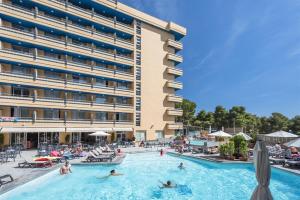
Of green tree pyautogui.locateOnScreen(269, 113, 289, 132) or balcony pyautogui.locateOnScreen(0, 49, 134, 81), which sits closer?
balcony pyautogui.locateOnScreen(0, 49, 134, 81)

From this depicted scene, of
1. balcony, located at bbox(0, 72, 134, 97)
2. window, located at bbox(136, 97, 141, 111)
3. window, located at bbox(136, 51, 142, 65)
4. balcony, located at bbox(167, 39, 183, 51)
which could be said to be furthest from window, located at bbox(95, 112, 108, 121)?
balcony, located at bbox(167, 39, 183, 51)

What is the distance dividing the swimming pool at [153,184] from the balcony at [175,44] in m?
35.3

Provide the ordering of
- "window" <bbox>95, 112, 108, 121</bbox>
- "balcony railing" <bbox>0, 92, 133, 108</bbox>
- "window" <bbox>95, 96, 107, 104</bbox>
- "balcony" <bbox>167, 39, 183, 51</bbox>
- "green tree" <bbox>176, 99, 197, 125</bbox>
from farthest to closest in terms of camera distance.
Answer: "green tree" <bbox>176, 99, 197, 125</bbox>, "balcony" <bbox>167, 39, 183, 51</bbox>, "window" <bbox>95, 96, 107, 104</bbox>, "window" <bbox>95, 112, 108, 121</bbox>, "balcony railing" <bbox>0, 92, 133, 108</bbox>

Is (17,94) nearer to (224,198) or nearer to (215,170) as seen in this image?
(215,170)

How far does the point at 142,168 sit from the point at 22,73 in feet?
75.2

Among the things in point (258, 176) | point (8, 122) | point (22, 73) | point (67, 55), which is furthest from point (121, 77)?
point (258, 176)

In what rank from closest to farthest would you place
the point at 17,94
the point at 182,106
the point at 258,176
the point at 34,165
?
the point at 258,176
the point at 34,165
the point at 17,94
the point at 182,106

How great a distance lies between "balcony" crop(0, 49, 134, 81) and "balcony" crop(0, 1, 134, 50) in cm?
488

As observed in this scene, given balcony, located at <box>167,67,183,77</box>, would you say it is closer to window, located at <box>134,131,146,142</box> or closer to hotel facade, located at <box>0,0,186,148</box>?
hotel facade, located at <box>0,0,186,148</box>

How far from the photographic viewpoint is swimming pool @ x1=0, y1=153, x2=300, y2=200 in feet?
46.2

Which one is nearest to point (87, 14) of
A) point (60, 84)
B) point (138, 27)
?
point (138, 27)

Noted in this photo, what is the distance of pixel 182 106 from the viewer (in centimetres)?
8144

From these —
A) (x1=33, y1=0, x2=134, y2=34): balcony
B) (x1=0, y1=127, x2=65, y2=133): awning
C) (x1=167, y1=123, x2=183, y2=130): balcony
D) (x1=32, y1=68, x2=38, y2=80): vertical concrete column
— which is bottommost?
(x1=167, y1=123, x2=183, y2=130): balcony

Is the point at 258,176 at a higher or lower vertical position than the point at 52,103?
lower
